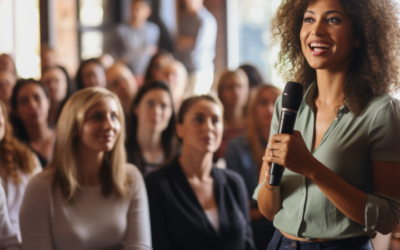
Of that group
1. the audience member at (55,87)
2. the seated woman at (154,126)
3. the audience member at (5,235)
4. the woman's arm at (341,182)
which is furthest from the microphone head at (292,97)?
the audience member at (55,87)

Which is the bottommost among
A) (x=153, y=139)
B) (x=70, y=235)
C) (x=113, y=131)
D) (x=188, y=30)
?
(x=70, y=235)

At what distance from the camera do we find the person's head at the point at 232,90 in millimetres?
3928

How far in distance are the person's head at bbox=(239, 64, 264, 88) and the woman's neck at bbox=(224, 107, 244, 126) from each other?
62 centimetres

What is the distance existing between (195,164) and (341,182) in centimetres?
157

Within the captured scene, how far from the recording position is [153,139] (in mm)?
3371

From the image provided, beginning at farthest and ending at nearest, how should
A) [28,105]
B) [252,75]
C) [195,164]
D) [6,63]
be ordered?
[6,63]
[252,75]
[28,105]
[195,164]

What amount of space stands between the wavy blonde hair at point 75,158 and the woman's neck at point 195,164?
464 millimetres

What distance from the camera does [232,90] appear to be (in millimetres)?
3928

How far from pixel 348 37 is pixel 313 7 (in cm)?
12

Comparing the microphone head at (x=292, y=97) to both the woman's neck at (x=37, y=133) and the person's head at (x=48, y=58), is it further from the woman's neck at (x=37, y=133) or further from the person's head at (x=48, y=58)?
the person's head at (x=48, y=58)

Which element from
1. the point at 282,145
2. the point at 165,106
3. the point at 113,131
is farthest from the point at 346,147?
the point at 165,106

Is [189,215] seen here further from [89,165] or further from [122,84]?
[122,84]

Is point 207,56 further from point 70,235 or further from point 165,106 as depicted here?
point 70,235

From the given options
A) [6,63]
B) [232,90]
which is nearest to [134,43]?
[6,63]
